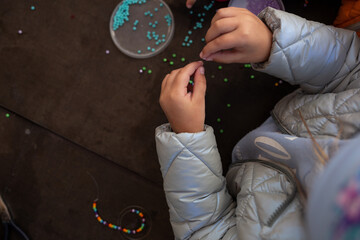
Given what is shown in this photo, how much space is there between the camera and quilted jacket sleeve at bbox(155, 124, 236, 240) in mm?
647

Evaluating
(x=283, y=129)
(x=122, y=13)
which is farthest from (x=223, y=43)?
(x=122, y=13)

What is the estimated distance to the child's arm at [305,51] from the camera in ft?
2.04

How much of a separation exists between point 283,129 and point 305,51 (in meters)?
0.20

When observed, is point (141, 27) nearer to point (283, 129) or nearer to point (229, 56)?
point (229, 56)

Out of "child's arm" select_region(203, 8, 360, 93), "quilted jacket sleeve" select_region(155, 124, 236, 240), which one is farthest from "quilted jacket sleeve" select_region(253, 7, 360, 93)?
"quilted jacket sleeve" select_region(155, 124, 236, 240)

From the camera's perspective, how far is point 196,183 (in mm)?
651

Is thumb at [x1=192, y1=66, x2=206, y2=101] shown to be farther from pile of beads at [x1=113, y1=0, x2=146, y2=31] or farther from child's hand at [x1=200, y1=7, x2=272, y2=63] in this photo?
pile of beads at [x1=113, y1=0, x2=146, y2=31]

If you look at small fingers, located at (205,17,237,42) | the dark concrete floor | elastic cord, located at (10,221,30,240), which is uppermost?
small fingers, located at (205,17,237,42)

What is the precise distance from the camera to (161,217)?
3.24ft

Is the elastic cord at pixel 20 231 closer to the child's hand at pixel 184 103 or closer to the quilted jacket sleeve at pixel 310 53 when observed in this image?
the child's hand at pixel 184 103

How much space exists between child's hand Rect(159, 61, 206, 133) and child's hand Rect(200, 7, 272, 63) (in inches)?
3.3

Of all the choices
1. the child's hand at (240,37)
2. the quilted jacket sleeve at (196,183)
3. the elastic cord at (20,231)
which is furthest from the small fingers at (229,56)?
the elastic cord at (20,231)

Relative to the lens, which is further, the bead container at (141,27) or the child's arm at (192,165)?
the bead container at (141,27)

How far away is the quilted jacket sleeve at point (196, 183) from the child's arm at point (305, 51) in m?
0.22
